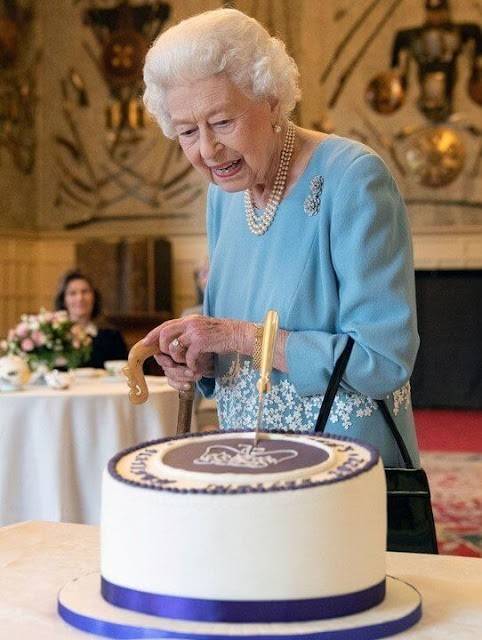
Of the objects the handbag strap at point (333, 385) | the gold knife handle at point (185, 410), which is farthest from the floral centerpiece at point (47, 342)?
the handbag strap at point (333, 385)

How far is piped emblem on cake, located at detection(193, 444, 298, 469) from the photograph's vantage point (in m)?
1.20

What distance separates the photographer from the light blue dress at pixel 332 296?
1.80 metres

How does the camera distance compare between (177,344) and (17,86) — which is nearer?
(177,344)

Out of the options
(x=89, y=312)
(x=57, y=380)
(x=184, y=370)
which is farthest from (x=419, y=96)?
(x=184, y=370)

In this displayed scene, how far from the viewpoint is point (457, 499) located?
23.4ft

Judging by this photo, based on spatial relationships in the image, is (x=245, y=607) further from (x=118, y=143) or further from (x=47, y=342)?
(x=118, y=143)

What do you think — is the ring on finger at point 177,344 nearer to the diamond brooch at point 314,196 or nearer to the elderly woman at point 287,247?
the elderly woman at point 287,247

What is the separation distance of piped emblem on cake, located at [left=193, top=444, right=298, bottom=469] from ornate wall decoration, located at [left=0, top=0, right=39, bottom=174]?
43.7 ft

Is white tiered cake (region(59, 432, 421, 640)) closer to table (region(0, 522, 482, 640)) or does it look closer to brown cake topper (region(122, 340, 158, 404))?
table (region(0, 522, 482, 640))

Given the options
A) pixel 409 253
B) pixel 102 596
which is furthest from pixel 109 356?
pixel 102 596

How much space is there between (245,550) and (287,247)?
3.22ft

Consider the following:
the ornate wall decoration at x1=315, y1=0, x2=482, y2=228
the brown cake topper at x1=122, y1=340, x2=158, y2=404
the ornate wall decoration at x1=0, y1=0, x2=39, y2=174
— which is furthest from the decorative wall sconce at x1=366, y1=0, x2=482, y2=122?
the brown cake topper at x1=122, y1=340, x2=158, y2=404

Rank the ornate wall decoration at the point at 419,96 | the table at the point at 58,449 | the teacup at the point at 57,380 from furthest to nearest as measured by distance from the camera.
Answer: the ornate wall decoration at the point at 419,96 → the teacup at the point at 57,380 → the table at the point at 58,449

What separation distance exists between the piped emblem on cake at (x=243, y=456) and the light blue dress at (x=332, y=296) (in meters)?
0.54
